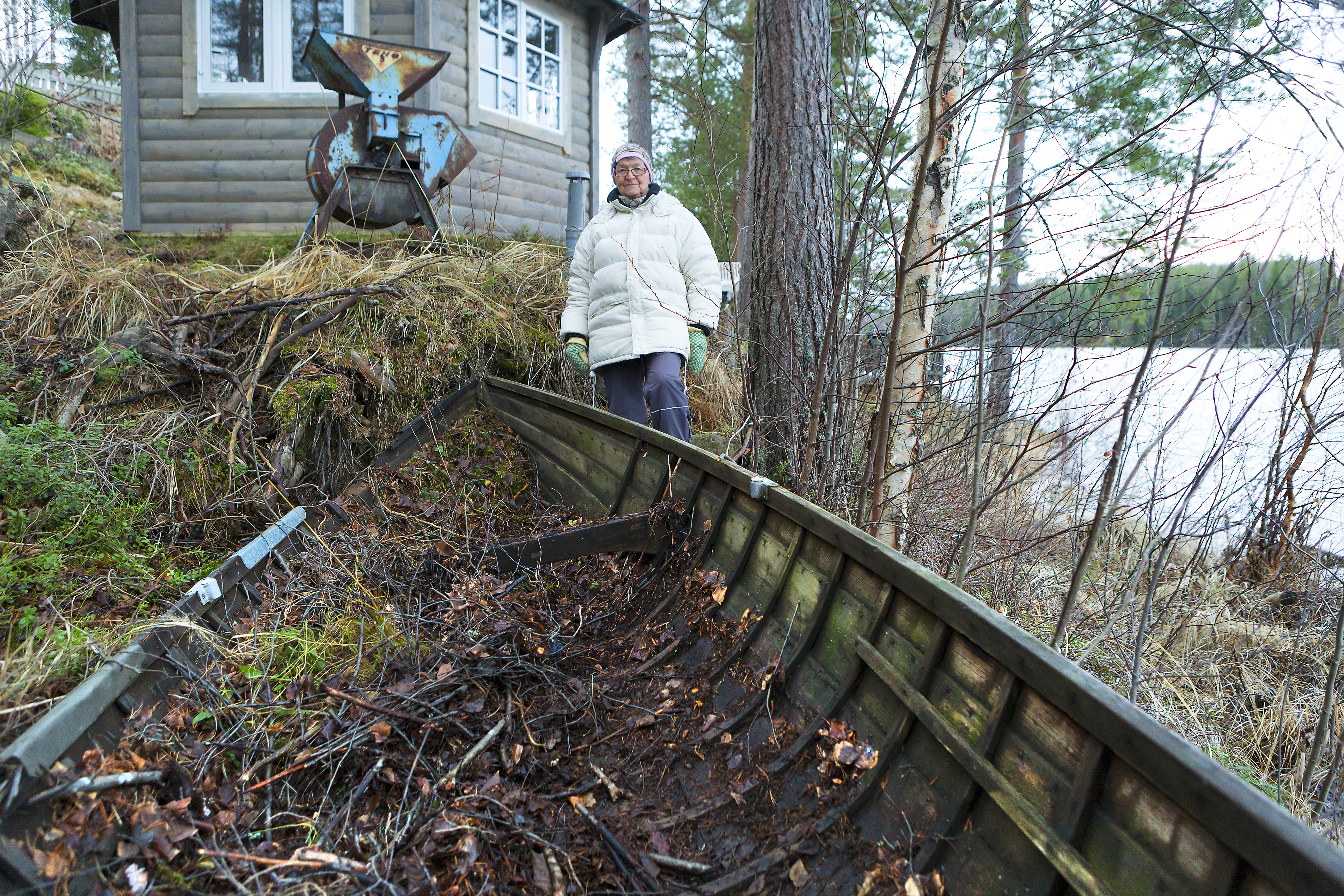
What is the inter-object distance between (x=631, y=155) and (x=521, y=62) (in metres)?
5.79

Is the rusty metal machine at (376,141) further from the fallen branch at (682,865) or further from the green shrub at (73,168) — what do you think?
the green shrub at (73,168)

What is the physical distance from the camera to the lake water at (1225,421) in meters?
3.43

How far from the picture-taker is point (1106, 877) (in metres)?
1.34

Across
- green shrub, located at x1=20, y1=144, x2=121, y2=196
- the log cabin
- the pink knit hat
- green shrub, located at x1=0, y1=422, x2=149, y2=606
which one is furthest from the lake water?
green shrub, located at x1=20, y1=144, x2=121, y2=196

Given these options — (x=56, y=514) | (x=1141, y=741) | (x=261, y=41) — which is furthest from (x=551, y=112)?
(x=1141, y=741)

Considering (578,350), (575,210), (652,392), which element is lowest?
(652,392)

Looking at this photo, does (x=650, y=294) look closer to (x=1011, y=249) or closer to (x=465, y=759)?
(x=1011, y=249)

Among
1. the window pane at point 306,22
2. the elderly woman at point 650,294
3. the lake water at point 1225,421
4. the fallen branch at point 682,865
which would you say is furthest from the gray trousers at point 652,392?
the window pane at point 306,22

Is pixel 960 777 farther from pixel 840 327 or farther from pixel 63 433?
pixel 63 433

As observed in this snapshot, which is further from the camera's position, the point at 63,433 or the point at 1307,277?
the point at 1307,277

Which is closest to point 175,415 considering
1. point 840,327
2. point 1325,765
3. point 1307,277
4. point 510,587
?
point 510,587

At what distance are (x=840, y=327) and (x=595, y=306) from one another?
4.33 ft

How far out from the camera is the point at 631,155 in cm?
384

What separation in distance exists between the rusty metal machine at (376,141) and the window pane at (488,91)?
2.66 metres
